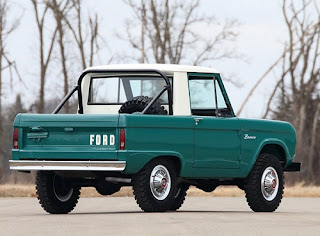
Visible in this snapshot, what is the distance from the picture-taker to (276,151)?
19000mm

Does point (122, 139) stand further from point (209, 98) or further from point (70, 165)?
point (209, 98)

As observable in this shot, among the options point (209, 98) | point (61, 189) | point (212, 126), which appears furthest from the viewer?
point (209, 98)

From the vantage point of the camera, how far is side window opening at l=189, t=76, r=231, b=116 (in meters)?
17.6

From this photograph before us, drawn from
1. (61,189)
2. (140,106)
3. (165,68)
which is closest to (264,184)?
(165,68)

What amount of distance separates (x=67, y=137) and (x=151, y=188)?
60.1 inches

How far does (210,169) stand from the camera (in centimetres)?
1722

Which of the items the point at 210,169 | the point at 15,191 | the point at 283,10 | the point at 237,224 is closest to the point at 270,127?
the point at 210,169

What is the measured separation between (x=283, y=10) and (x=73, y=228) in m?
38.3

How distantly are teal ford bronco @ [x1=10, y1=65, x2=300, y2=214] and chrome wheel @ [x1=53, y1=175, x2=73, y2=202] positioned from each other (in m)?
0.02

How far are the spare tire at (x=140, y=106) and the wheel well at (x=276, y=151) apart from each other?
8.50 ft

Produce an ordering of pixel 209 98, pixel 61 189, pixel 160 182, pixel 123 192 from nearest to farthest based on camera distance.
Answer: pixel 160 182 < pixel 61 189 < pixel 209 98 < pixel 123 192

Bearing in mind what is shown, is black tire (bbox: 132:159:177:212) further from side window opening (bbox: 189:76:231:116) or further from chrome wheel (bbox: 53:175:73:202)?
chrome wheel (bbox: 53:175:73:202)

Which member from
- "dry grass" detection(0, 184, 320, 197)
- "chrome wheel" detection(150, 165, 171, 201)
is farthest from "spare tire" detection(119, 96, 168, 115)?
"dry grass" detection(0, 184, 320, 197)

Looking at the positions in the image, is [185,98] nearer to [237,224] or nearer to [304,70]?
[237,224]
